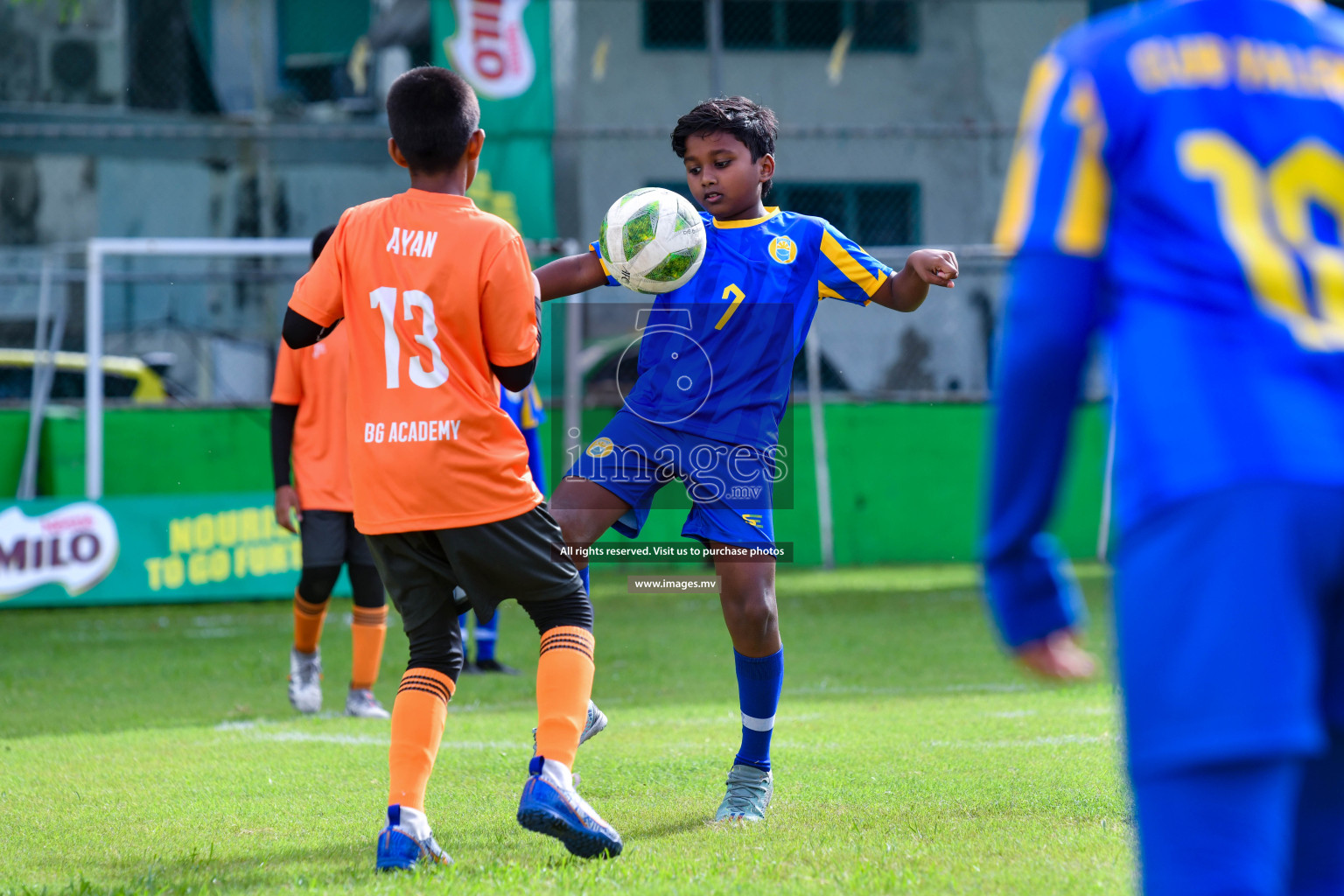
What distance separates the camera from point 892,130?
463 inches

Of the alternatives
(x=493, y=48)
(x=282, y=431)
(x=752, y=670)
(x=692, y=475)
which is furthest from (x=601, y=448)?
(x=493, y=48)

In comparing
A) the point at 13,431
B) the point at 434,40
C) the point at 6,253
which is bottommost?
the point at 13,431

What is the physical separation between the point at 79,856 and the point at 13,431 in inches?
352

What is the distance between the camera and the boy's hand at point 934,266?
3754mm

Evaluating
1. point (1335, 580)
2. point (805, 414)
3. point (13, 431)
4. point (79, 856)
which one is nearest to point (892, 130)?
point (805, 414)

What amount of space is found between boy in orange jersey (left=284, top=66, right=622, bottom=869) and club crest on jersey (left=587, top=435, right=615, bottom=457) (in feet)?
2.16

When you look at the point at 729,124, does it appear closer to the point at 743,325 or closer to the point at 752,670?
the point at 743,325

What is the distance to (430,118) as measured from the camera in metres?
3.36

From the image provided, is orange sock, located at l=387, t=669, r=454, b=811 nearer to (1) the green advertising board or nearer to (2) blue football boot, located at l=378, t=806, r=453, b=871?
(2) blue football boot, located at l=378, t=806, r=453, b=871

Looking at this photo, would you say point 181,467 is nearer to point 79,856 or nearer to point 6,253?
point 6,253

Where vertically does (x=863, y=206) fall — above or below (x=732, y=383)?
above

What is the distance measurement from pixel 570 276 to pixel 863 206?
13631 mm

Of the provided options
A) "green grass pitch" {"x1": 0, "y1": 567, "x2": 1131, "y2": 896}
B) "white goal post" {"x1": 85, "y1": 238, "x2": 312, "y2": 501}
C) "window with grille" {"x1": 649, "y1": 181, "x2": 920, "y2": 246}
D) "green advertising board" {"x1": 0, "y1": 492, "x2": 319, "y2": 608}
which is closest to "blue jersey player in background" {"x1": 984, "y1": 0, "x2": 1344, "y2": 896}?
"green grass pitch" {"x1": 0, "y1": 567, "x2": 1131, "y2": 896}

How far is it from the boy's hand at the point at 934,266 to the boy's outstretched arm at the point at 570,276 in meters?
0.91
